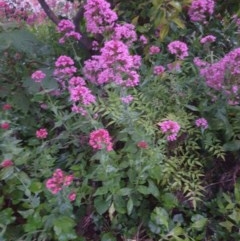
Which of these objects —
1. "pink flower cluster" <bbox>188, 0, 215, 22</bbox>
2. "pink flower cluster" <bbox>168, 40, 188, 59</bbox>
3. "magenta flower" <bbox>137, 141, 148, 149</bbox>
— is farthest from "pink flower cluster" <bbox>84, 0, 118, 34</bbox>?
"magenta flower" <bbox>137, 141, 148, 149</bbox>

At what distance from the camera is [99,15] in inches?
92.7

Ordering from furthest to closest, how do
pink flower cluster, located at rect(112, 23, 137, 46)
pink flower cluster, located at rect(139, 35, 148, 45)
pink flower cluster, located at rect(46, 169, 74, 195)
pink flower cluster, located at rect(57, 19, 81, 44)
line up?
pink flower cluster, located at rect(139, 35, 148, 45), pink flower cluster, located at rect(57, 19, 81, 44), pink flower cluster, located at rect(112, 23, 137, 46), pink flower cluster, located at rect(46, 169, 74, 195)

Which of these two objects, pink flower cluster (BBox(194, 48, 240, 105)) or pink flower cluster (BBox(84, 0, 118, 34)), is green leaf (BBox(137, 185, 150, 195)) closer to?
pink flower cluster (BBox(194, 48, 240, 105))

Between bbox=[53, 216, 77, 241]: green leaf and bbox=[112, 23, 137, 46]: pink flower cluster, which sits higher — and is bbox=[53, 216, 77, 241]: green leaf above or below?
below

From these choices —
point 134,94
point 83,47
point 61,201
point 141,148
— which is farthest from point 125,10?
point 61,201

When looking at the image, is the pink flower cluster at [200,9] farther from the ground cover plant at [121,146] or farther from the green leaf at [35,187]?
the green leaf at [35,187]

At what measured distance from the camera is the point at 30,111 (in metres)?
2.55

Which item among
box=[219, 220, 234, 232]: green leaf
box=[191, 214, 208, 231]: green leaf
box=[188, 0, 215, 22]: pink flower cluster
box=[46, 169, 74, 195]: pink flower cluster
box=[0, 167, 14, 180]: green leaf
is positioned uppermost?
box=[0, 167, 14, 180]: green leaf

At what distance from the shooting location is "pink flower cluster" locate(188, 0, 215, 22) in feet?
8.83

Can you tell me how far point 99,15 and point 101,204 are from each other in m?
0.97

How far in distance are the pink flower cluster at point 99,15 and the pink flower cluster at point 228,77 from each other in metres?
0.58

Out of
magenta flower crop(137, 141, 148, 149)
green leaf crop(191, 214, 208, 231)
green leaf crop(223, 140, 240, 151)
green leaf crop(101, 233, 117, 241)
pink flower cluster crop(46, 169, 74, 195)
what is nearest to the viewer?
pink flower cluster crop(46, 169, 74, 195)

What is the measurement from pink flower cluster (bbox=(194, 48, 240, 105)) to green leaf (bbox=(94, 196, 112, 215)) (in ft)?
2.49

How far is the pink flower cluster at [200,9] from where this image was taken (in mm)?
2692
